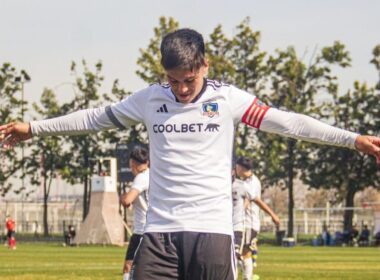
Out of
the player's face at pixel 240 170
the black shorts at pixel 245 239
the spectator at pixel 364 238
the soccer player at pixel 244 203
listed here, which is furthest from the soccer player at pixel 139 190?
the spectator at pixel 364 238

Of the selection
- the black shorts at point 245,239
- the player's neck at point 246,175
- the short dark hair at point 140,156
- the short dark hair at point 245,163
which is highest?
the short dark hair at point 245,163

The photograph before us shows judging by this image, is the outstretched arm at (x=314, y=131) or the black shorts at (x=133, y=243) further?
the black shorts at (x=133, y=243)

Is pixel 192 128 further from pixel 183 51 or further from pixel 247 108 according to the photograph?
pixel 183 51

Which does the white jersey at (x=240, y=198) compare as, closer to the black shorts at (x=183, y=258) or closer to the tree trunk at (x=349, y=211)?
the black shorts at (x=183, y=258)

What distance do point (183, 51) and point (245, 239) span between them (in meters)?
16.9

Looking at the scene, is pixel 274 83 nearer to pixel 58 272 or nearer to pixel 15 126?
pixel 58 272

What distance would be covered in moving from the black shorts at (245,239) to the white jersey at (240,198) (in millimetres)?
177

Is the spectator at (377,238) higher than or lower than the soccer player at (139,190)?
lower

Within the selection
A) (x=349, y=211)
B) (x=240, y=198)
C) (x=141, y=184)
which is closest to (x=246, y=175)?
(x=240, y=198)

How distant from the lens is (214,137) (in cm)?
786

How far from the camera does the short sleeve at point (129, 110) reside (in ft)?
26.6

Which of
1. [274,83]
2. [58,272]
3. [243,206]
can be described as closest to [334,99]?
[274,83]

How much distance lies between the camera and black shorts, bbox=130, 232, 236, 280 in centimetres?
764

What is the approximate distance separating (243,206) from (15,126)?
15.1 meters
